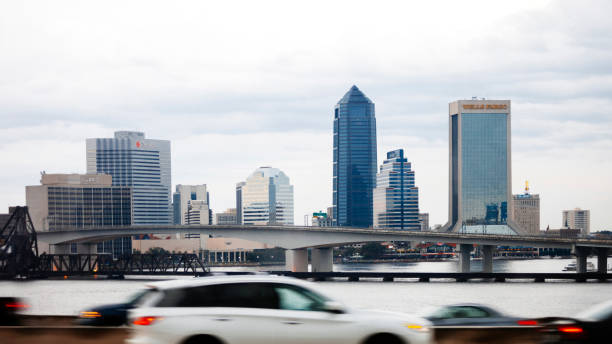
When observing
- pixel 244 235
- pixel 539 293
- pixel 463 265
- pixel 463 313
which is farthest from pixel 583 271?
pixel 463 313

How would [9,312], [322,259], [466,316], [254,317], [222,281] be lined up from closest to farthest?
[254,317] → [222,281] → [466,316] → [9,312] → [322,259]

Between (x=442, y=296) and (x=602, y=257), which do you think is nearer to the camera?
(x=442, y=296)

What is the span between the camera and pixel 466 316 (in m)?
20.9

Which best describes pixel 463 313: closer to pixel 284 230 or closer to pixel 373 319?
pixel 373 319

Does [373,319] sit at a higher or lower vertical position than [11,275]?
higher

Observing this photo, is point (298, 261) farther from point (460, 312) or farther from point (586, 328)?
point (586, 328)

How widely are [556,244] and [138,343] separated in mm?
114212

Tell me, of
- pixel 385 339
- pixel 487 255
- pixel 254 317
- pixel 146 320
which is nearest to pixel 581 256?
pixel 487 255

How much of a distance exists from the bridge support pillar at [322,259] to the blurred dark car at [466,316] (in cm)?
10921

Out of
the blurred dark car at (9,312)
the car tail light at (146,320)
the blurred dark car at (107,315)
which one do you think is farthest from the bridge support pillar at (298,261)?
the car tail light at (146,320)

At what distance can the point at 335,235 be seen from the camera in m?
126

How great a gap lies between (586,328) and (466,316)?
7.03m

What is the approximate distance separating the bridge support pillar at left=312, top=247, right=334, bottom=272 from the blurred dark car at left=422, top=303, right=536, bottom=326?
4300 inches

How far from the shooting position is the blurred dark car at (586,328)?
45.6 feet
